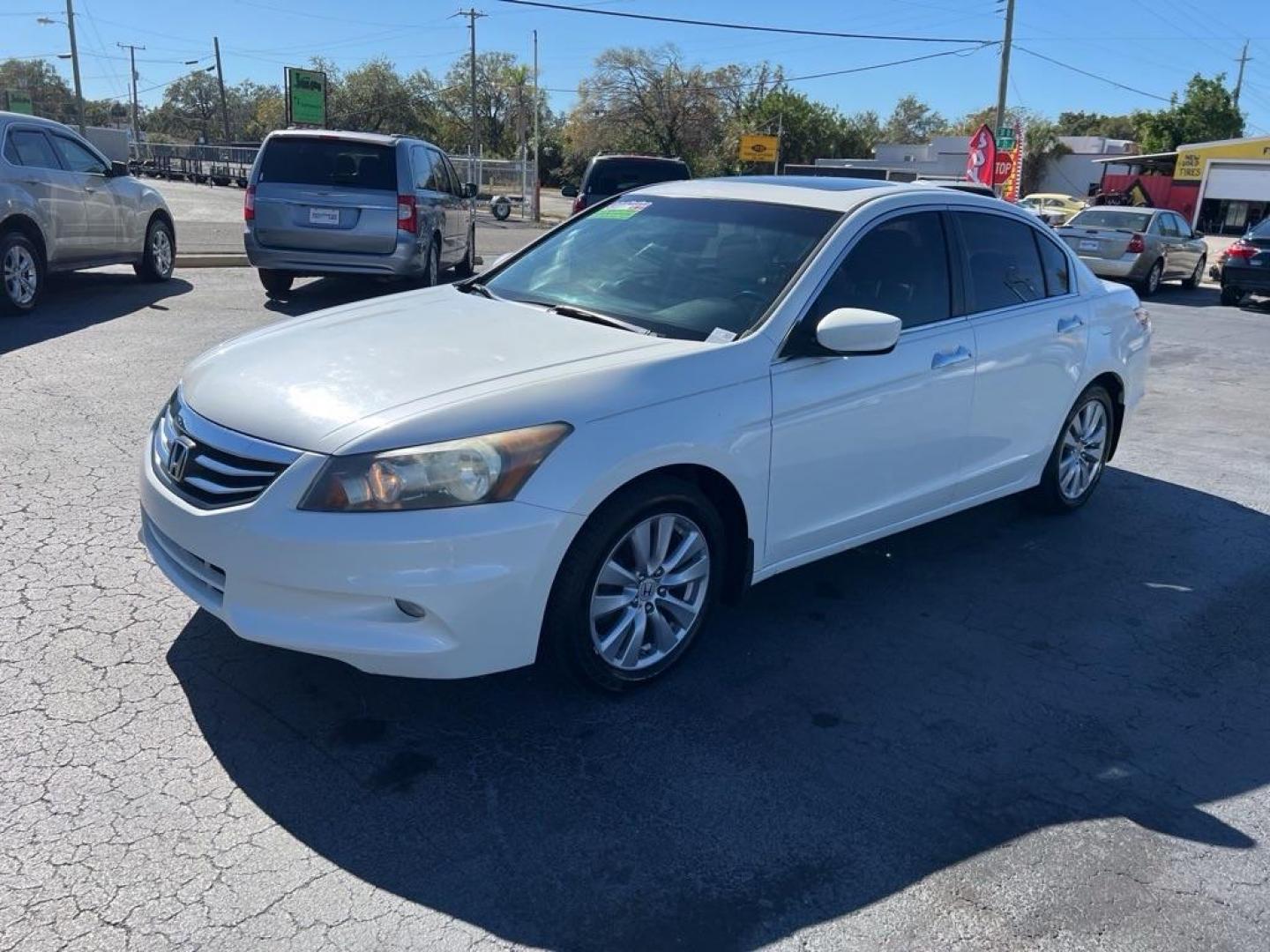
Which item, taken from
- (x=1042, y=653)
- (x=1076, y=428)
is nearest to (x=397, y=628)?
(x=1042, y=653)

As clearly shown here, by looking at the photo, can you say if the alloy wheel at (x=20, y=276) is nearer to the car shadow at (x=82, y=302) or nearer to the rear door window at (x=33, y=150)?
the car shadow at (x=82, y=302)

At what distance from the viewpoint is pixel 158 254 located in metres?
11.9

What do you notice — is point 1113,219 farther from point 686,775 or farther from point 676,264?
point 686,775

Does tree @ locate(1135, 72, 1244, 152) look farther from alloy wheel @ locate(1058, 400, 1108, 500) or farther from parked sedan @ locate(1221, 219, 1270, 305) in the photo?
alloy wheel @ locate(1058, 400, 1108, 500)

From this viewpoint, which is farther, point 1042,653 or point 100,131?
point 100,131

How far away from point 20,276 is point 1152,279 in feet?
59.1

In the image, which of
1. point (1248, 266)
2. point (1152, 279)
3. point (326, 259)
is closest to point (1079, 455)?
point (326, 259)

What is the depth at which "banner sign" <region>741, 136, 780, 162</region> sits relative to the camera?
46375mm

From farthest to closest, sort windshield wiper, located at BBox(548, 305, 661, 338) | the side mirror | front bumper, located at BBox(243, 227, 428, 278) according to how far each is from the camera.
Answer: front bumper, located at BBox(243, 227, 428, 278) → windshield wiper, located at BBox(548, 305, 661, 338) → the side mirror

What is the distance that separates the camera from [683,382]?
353cm

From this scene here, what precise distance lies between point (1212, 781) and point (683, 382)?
2.12m

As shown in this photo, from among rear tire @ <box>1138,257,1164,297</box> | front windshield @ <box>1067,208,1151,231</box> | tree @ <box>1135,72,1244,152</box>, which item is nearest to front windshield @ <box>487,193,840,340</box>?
front windshield @ <box>1067,208,1151,231</box>

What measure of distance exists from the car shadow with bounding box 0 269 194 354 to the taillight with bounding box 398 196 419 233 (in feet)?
8.28

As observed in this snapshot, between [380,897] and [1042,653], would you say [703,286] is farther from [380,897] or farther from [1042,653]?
[380,897]
